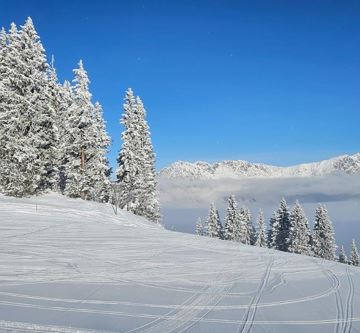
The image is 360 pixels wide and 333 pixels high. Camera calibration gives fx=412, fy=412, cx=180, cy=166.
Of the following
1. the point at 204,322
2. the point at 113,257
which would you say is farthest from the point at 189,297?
the point at 113,257

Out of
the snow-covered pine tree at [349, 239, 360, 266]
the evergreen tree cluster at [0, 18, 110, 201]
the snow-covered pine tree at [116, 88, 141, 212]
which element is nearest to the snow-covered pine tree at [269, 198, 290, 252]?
the snow-covered pine tree at [349, 239, 360, 266]

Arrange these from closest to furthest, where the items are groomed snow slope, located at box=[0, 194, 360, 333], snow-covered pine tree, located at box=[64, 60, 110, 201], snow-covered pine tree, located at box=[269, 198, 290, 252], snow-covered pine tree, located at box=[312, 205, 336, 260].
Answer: groomed snow slope, located at box=[0, 194, 360, 333] → snow-covered pine tree, located at box=[64, 60, 110, 201] → snow-covered pine tree, located at box=[312, 205, 336, 260] → snow-covered pine tree, located at box=[269, 198, 290, 252]

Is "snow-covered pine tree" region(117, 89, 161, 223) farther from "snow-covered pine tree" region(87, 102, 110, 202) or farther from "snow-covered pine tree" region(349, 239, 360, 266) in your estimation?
"snow-covered pine tree" region(349, 239, 360, 266)

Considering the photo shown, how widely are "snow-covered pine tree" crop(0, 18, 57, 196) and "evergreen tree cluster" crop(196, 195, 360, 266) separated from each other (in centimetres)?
4383

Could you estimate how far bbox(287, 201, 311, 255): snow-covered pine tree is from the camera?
209 feet

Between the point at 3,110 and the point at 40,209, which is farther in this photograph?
the point at 3,110

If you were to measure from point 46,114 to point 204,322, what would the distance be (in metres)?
28.4

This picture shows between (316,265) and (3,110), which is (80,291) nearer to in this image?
(316,265)

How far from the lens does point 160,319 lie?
7934 millimetres

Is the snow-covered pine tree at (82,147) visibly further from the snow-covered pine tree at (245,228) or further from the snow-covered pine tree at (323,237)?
the snow-covered pine tree at (323,237)

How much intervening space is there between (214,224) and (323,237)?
2010 cm

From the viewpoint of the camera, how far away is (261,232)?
82875 millimetres

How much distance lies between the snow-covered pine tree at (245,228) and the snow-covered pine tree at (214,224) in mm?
4689

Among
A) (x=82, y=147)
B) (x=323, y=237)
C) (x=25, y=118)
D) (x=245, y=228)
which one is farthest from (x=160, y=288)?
(x=245, y=228)
